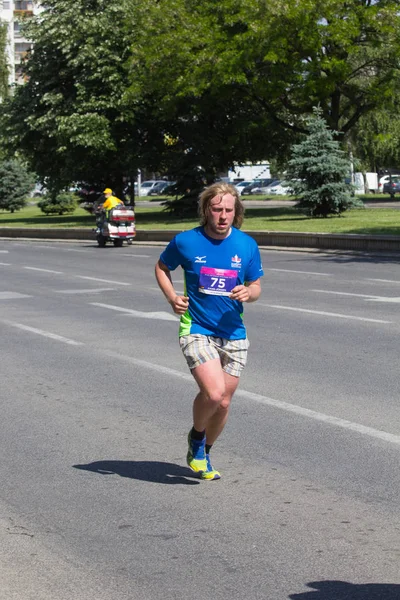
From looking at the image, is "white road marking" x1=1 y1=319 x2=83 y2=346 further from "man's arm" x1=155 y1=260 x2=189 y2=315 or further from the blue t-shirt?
the blue t-shirt

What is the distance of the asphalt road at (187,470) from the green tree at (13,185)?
6054cm

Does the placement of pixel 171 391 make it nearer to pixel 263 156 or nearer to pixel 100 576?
pixel 100 576

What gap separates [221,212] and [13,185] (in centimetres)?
6990

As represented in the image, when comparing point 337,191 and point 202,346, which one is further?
point 337,191

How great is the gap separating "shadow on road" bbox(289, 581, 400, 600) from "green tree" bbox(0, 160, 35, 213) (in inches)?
2734

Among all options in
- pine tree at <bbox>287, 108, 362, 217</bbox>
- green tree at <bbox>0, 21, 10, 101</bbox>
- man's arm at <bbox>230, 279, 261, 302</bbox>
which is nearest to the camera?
man's arm at <bbox>230, 279, 261, 302</bbox>

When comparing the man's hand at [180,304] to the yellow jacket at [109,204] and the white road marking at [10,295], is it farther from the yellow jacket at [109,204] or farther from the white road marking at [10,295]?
the yellow jacket at [109,204]

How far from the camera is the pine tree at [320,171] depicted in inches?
1484

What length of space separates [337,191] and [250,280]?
32.6 meters

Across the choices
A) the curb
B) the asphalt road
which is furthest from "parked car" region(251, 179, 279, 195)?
the asphalt road

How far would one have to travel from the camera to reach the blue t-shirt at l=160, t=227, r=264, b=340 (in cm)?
584

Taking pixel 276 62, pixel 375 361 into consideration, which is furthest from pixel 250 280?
pixel 276 62

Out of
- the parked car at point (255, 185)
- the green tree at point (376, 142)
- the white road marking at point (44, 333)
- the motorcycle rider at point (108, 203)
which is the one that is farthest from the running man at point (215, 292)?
the parked car at point (255, 185)

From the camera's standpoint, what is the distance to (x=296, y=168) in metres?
38.2
